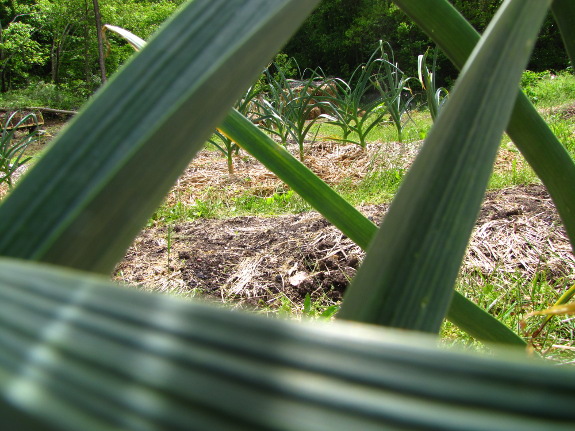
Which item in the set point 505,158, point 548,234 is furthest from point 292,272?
point 505,158

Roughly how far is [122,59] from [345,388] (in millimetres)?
15424

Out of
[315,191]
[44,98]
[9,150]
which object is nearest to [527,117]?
[315,191]

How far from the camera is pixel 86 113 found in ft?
0.68

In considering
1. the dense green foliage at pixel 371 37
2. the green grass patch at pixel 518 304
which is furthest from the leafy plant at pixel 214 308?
the dense green foliage at pixel 371 37

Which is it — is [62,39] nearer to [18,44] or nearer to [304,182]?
[18,44]

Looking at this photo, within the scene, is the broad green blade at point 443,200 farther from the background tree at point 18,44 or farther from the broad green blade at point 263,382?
the background tree at point 18,44

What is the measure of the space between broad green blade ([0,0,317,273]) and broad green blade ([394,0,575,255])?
7.2 inches

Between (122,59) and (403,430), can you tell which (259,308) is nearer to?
(403,430)

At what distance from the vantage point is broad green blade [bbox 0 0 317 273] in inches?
7.4

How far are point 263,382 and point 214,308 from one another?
0.02 metres

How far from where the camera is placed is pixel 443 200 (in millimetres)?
215

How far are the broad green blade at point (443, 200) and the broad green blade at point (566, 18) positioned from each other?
0.24 metres

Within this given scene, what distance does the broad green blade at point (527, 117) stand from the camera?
1.25ft

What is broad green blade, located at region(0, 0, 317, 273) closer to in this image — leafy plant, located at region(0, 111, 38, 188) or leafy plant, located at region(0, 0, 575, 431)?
leafy plant, located at region(0, 0, 575, 431)
